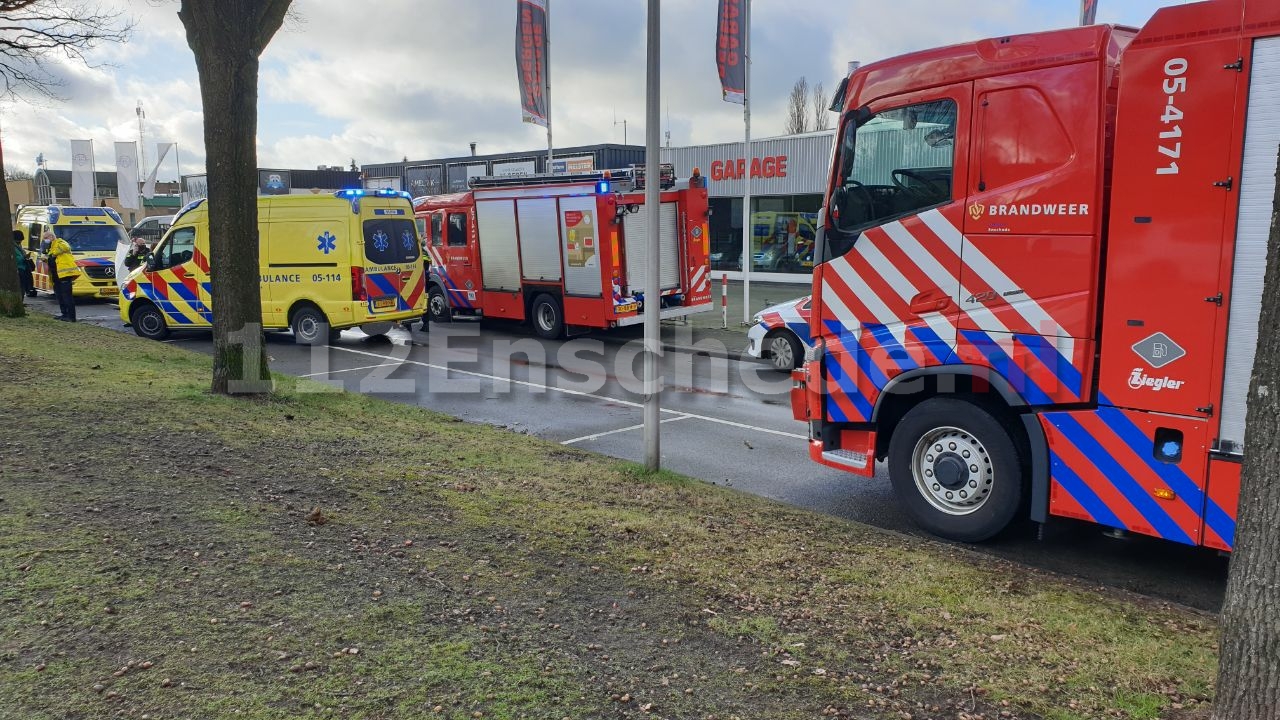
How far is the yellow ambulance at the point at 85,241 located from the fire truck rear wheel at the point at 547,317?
14426 mm

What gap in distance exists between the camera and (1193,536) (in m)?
5.06

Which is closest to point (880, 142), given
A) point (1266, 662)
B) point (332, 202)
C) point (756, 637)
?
point (756, 637)

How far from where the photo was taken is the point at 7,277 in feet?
50.9

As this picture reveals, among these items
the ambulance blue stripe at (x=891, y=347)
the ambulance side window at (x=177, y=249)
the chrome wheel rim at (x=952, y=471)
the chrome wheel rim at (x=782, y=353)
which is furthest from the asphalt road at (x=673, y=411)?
the ambulance side window at (x=177, y=249)

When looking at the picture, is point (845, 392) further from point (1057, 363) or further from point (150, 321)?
point (150, 321)

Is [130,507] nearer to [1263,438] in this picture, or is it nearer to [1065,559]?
[1263,438]

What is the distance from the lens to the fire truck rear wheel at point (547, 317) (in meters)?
17.6

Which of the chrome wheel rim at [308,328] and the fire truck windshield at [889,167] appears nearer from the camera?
the fire truck windshield at [889,167]

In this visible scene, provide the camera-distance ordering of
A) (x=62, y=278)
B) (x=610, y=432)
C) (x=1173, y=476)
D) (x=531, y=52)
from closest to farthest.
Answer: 1. (x=1173, y=476)
2. (x=610, y=432)
3. (x=62, y=278)
4. (x=531, y=52)

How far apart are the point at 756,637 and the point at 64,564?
3.31m

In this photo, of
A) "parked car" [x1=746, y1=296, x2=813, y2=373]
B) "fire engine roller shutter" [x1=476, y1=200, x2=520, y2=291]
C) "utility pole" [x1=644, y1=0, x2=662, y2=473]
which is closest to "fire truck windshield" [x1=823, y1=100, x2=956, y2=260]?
"utility pole" [x1=644, y1=0, x2=662, y2=473]

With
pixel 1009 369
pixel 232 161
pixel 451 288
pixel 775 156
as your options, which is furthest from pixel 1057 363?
pixel 775 156

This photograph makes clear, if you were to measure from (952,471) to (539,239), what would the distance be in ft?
40.7

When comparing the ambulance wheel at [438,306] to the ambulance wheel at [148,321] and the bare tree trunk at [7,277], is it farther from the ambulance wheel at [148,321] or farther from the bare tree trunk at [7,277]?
the bare tree trunk at [7,277]
